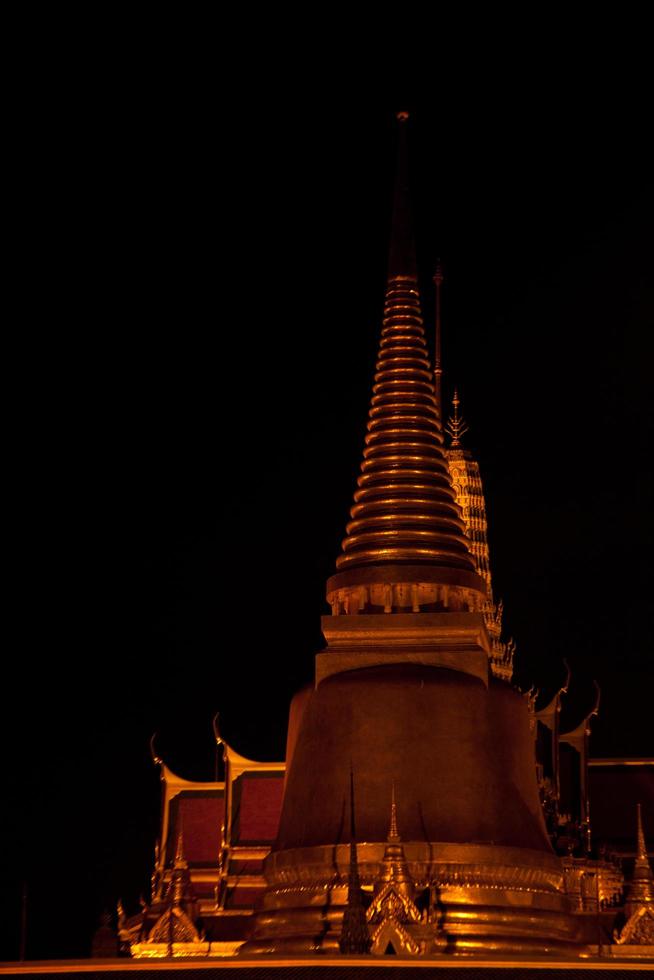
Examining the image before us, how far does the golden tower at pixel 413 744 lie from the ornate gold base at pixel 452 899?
18 millimetres

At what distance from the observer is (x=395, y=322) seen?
27.6 meters

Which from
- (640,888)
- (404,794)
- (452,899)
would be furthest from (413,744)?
(640,888)

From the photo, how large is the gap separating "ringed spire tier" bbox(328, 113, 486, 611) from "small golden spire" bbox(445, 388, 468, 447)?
23.2 ft

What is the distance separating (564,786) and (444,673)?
473 centimetres

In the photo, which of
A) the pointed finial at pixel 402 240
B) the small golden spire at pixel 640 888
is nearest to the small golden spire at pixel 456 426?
the pointed finial at pixel 402 240

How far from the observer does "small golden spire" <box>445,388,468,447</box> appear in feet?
114

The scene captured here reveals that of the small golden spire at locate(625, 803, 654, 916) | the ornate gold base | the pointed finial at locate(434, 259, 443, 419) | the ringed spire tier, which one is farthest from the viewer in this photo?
the pointed finial at locate(434, 259, 443, 419)

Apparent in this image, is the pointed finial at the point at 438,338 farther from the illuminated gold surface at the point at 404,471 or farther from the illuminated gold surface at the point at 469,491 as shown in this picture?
the illuminated gold surface at the point at 404,471

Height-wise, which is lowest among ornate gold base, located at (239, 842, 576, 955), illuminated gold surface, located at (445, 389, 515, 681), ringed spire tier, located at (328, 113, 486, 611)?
ornate gold base, located at (239, 842, 576, 955)

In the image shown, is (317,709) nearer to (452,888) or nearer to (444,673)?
(444,673)

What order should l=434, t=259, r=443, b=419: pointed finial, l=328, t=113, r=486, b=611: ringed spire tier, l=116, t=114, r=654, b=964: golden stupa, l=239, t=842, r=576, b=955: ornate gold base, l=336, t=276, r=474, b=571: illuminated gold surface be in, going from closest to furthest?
l=239, t=842, r=576, b=955: ornate gold base < l=116, t=114, r=654, b=964: golden stupa < l=328, t=113, r=486, b=611: ringed spire tier < l=336, t=276, r=474, b=571: illuminated gold surface < l=434, t=259, r=443, b=419: pointed finial

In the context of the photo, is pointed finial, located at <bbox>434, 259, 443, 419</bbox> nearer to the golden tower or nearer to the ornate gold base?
the golden tower

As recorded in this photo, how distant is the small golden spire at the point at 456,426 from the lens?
3469cm

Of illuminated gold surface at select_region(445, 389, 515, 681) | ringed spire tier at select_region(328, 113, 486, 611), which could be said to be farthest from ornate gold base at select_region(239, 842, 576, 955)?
illuminated gold surface at select_region(445, 389, 515, 681)
